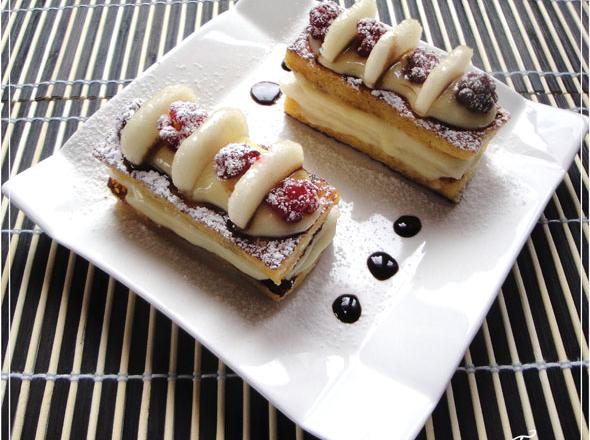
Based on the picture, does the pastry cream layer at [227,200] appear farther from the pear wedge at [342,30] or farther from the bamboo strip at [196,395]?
the pear wedge at [342,30]

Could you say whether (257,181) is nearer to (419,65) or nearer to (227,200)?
(227,200)

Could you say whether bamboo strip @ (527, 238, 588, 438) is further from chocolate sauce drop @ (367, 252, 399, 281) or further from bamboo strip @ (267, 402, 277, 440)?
bamboo strip @ (267, 402, 277, 440)

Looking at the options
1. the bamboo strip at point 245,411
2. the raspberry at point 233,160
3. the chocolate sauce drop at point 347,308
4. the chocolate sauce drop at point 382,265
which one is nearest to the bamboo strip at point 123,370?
the bamboo strip at point 245,411

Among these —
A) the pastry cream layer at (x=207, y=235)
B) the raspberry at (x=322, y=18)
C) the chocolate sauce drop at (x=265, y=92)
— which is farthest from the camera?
the chocolate sauce drop at (x=265, y=92)

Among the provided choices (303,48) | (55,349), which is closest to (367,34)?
(303,48)

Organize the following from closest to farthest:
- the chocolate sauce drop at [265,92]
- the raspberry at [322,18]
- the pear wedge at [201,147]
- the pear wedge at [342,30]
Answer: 1. the pear wedge at [201,147]
2. the pear wedge at [342,30]
3. the raspberry at [322,18]
4. the chocolate sauce drop at [265,92]

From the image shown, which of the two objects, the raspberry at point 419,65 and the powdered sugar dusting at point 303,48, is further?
the powdered sugar dusting at point 303,48

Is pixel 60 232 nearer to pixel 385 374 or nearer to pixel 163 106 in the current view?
pixel 163 106
